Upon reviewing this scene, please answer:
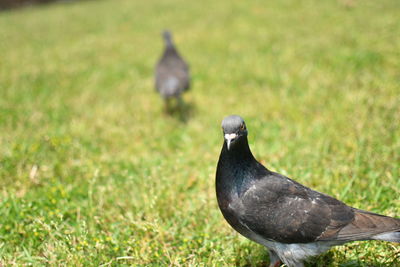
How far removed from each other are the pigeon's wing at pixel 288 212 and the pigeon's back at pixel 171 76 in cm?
371

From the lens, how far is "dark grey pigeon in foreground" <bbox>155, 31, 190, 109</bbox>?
6.20 metres

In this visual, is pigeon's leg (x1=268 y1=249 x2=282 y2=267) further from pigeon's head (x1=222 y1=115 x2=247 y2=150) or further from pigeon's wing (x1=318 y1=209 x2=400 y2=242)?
pigeon's head (x1=222 y1=115 x2=247 y2=150)

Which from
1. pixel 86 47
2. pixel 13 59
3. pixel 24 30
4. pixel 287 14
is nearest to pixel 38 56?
pixel 13 59

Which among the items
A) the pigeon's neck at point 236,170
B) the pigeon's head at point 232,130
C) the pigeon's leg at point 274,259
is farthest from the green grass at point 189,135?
the pigeon's head at point 232,130

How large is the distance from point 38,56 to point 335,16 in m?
9.54

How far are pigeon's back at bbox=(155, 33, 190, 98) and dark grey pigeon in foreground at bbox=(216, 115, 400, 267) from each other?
3.57 metres

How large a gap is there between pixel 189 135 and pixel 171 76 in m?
1.31

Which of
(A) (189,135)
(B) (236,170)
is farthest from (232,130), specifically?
(A) (189,135)

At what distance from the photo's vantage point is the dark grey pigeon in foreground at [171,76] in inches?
244

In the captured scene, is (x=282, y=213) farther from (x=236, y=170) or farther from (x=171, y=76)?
(x=171, y=76)

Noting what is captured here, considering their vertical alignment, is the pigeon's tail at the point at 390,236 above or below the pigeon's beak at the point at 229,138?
below

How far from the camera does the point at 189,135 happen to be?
5848 mm

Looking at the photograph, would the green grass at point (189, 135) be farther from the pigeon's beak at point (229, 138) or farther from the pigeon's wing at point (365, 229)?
the pigeon's beak at point (229, 138)

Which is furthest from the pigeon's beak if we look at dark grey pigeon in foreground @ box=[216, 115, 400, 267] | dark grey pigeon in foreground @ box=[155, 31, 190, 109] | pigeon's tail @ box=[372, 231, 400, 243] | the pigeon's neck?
dark grey pigeon in foreground @ box=[155, 31, 190, 109]
